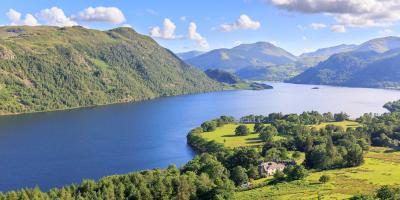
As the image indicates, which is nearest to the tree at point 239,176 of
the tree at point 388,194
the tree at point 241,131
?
the tree at point 388,194

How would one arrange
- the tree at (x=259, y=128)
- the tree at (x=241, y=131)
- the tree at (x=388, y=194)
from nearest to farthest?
1. the tree at (x=388, y=194)
2. the tree at (x=241, y=131)
3. the tree at (x=259, y=128)

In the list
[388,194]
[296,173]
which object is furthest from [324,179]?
[388,194]

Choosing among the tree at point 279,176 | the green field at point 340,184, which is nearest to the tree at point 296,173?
the tree at point 279,176

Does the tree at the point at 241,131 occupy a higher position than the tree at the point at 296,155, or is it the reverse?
the tree at the point at 241,131

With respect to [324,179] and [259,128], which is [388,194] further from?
[259,128]

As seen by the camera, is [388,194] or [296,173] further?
[296,173]

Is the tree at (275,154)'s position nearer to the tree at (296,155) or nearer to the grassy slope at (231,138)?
the tree at (296,155)

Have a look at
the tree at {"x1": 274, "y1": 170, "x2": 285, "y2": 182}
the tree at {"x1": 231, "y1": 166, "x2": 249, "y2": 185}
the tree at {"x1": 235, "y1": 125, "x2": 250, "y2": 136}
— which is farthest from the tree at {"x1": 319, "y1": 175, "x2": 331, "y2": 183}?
the tree at {"x1": 235, "y1": 125, "x2": 250, "y2": 136}

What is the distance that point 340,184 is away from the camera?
99.4 m

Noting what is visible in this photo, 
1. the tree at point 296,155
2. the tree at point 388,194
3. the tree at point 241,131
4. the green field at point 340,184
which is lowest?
the green field at point 340,184

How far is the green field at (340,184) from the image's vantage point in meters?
91.0

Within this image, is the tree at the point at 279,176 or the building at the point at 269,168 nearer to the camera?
the tree at the point at 279,176

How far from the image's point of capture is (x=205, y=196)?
304 ft

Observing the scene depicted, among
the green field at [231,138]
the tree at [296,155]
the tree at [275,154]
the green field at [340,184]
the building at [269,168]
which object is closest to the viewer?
the green field at [340,184]
